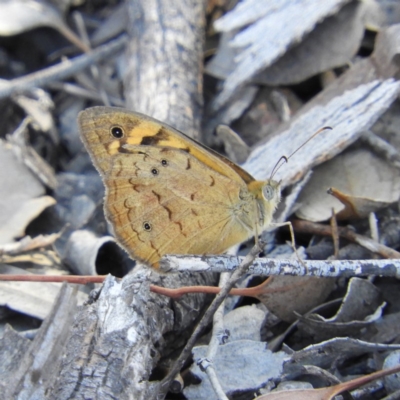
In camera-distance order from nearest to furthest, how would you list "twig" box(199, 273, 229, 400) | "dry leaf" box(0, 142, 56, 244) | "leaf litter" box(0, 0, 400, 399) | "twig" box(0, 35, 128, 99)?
"twig" box(199, 273, 229, 400), "leaf litter" box(0, 0, 400, 399), "dry leaf" box(0, 142, 56, 244), "twig" box(0, 35, 128, 99)

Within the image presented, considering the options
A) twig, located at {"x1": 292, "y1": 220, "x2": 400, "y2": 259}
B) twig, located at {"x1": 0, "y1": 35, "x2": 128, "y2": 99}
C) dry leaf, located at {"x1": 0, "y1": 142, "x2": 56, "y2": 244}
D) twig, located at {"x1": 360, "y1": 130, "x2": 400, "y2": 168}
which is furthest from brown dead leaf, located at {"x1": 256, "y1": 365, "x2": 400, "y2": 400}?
twig, located at {"x1": 0, "y1": 35, "x2": 128, "y2": 99}

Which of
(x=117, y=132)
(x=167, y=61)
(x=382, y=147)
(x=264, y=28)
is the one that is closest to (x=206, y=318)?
(x=117, y=132)

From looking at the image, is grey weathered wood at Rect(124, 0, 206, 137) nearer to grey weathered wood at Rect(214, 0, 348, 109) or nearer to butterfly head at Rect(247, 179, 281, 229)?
grey weathered wood at Rect(214, 0, 348, 109)

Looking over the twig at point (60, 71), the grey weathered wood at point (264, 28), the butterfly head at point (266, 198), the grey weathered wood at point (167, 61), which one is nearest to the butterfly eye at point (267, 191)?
the butterfly head at point (266, 198)

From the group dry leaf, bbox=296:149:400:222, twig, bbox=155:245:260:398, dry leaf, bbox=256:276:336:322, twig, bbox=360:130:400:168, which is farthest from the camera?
twig, bbox=360:130:400:168

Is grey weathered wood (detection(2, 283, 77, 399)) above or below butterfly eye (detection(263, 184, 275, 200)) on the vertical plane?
below
